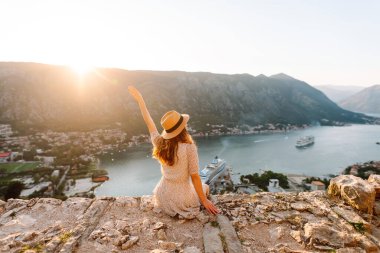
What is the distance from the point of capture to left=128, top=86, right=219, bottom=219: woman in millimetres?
2373

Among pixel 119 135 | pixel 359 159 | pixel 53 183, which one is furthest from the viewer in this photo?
pixel 119 135

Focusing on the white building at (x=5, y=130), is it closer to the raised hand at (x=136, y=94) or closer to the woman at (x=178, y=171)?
the raised hand at (x=136, y=94)

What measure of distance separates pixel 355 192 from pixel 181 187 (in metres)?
1.85

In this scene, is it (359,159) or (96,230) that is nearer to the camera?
(96,230)

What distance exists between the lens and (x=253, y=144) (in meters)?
48.3

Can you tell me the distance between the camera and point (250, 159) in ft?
120

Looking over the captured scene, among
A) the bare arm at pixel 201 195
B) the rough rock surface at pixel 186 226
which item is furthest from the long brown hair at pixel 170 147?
the rough rock surface at pixel 186 226

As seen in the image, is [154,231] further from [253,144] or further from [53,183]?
[253,144]

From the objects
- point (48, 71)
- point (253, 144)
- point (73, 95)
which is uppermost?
point (48, 71)

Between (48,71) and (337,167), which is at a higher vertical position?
(48,71)

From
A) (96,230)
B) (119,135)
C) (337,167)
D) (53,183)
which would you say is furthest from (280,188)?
(119,135)

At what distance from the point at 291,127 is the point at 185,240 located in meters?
76.4

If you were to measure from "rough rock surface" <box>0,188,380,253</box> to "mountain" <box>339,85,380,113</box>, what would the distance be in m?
186

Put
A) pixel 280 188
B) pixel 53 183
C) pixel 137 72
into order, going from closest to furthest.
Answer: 1. pixel 280 188
2. pixel 53 183
3. pixel 137 72
